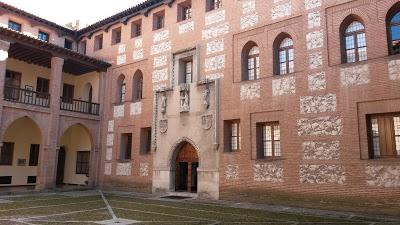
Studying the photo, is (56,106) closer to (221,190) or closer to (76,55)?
(76,55)

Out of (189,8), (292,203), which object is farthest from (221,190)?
(189,8)

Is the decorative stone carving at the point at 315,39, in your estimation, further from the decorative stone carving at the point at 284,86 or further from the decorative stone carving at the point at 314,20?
the decorative stone carving at the point at 284,86

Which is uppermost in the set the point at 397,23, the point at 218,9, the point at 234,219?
the point at 218,9

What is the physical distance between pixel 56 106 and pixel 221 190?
32.6ft

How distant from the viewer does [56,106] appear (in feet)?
63.1

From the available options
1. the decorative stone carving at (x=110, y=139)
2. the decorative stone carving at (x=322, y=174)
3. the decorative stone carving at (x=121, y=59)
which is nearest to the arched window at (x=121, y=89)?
the decorative stone carving at (x=121, y=59)

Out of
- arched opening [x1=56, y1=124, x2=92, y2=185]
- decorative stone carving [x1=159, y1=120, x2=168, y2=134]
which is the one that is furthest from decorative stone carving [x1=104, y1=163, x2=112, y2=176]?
decorative stone carving [x1=159, y1=120, x2=168, y2=134]

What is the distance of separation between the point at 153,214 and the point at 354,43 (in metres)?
9.38

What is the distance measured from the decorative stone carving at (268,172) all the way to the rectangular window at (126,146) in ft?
27.9

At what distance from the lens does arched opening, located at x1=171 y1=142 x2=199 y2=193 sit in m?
17.5

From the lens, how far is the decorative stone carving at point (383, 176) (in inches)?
453

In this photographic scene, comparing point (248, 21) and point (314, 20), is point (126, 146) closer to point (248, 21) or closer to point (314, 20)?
point (248, 21)

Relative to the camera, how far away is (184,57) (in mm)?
18281

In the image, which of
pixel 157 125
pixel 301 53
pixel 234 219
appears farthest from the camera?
pixel 157 125
